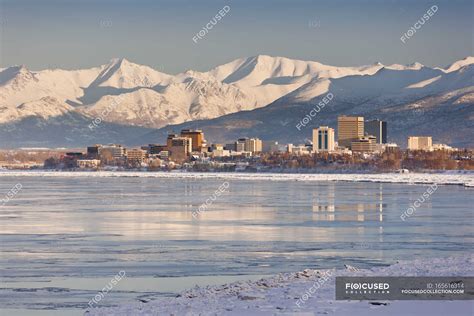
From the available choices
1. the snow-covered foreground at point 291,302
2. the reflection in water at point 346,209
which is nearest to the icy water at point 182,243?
the reflection in water at point 346,209

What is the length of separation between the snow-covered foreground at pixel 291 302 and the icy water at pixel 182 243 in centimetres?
191

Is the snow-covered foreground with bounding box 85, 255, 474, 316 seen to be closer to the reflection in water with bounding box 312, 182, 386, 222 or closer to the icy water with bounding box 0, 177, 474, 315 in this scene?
the icy water with bounding box 0, 177, 474, 315

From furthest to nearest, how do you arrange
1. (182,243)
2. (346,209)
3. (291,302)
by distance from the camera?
(346,209) → (182,243) → (291,302)

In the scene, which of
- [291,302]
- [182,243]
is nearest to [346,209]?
[182,243]

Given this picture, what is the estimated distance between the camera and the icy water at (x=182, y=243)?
101ft

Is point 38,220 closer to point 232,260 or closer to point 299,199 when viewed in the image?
point 232,260

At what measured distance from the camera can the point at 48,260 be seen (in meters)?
36.5

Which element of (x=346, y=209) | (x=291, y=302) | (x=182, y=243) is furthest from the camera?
(x=346, y=209)

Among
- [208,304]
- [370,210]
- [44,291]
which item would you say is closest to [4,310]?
[44,291]

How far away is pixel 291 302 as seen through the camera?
25781 millimetres

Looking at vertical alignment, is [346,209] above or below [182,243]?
above

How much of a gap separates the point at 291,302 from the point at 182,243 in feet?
57.9

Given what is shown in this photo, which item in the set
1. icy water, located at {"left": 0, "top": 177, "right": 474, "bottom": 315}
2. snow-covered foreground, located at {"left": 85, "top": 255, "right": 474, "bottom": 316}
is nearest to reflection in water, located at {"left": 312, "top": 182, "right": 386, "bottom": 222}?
icy water, located at {"left": 0, "top": 177, "right": 474, "bottom": 315}

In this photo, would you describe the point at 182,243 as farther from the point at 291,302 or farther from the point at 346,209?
the point at 346,209
